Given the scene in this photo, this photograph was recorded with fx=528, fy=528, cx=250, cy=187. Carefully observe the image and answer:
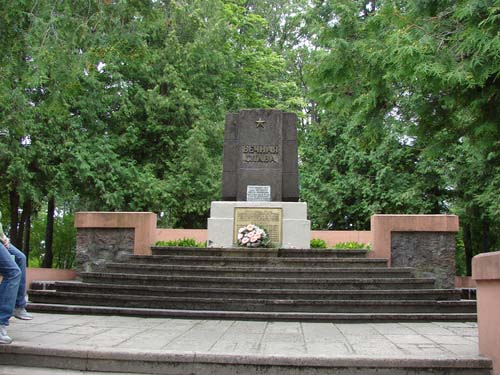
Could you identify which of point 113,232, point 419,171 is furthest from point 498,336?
point 419,171

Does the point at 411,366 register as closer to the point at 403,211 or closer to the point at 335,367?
the point at 335,367

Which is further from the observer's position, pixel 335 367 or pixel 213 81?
pixel 213 81

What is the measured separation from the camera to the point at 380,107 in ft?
23.2

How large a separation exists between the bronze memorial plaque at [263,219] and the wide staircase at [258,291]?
1672 mm

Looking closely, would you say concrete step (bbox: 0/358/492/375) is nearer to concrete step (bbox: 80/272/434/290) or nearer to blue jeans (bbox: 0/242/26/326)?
blue jeans (bbox: 0/242/26/326)

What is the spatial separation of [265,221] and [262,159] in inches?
67.1

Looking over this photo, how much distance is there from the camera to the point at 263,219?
40.4 feet

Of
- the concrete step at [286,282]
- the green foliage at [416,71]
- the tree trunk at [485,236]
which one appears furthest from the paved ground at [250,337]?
the tree trunk at [485,236]

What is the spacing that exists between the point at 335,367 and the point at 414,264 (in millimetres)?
6049

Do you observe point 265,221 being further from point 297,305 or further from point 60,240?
point 60,240

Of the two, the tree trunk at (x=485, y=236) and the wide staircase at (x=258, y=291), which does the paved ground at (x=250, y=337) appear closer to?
the wide staircase at (x=258, y=291)

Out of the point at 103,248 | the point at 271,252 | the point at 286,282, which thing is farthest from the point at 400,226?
the point at 103,248

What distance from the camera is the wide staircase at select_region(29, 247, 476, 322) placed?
7.86 m

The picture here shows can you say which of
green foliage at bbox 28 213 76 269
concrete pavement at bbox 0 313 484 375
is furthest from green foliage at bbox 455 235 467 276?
concrete pavement at bbox 0 313 484 375
